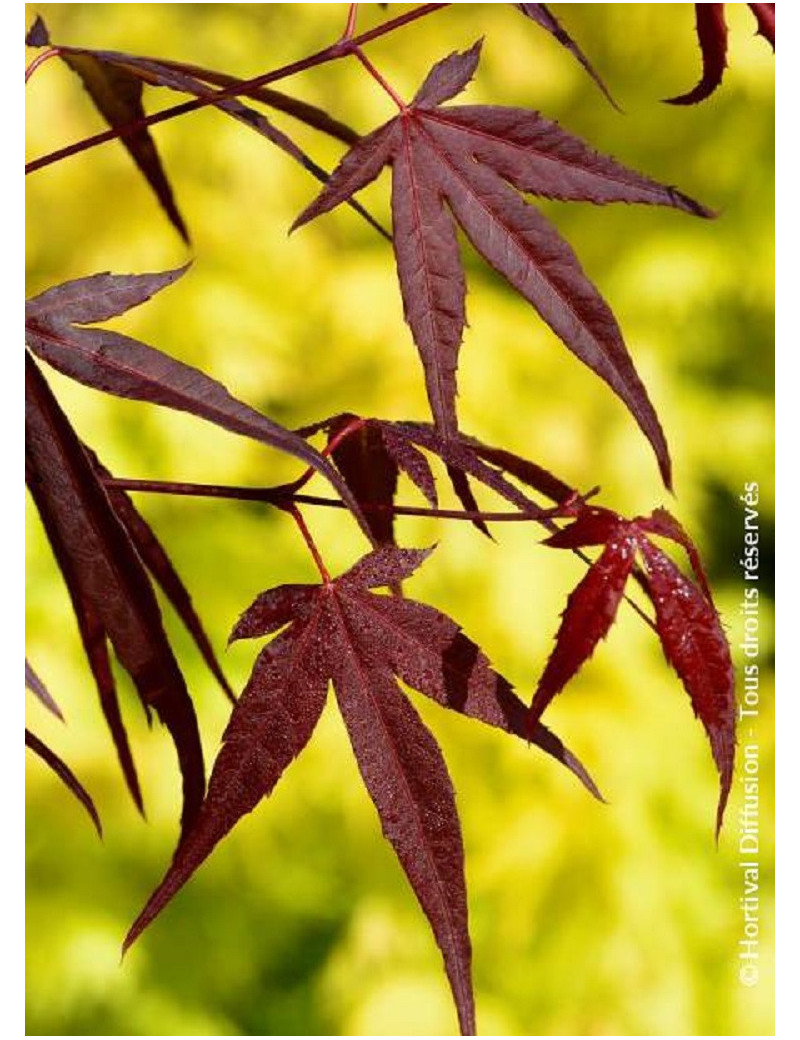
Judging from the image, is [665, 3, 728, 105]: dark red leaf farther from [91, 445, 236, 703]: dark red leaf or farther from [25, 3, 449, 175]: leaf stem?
[91, 445, 236, 703]: dark red leaf

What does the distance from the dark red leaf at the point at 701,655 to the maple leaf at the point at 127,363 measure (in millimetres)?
99

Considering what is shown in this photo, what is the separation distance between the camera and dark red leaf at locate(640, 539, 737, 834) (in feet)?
1.47

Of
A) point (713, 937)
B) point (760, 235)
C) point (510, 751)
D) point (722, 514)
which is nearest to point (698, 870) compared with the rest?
point (713, 937)

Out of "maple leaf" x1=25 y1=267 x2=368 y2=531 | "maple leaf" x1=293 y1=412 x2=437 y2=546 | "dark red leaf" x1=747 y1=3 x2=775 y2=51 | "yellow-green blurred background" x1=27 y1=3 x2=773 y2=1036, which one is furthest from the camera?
"yellow-green blurred background" x1=27 y1=3 x2=773 y2=1036

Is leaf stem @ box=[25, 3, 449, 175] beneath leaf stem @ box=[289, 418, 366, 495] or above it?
above

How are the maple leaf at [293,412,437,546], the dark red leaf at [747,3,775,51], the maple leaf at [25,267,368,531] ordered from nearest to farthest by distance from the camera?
the maple leaf at [25,267,368,531] < the dark red leaf at [747,3,775,51] < the maple leaf at [293,412,437,546]

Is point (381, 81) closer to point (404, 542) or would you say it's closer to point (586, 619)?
point (586, 619)

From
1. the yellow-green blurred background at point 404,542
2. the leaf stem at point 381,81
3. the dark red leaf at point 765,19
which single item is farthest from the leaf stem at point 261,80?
the yellow-green blurred background at point 404,542

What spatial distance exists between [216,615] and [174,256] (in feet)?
1.63

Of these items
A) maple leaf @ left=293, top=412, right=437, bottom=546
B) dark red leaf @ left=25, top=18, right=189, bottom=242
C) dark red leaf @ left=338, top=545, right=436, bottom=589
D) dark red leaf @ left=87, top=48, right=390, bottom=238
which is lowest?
dark red leaf @ left=338, top=545, right=436, bottom=589

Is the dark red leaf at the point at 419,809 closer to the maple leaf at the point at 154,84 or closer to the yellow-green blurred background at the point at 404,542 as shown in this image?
the maple leaf at the point at 154,84

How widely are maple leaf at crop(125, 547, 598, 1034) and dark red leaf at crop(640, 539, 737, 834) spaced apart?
0.16 ft

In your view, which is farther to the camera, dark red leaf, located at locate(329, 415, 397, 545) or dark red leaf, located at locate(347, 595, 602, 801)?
dark red leaf, located at locate(329, 415, 397, 545)

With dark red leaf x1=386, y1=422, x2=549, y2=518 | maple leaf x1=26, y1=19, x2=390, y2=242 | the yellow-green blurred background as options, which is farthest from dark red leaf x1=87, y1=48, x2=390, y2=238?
the yellow-green blurred background
